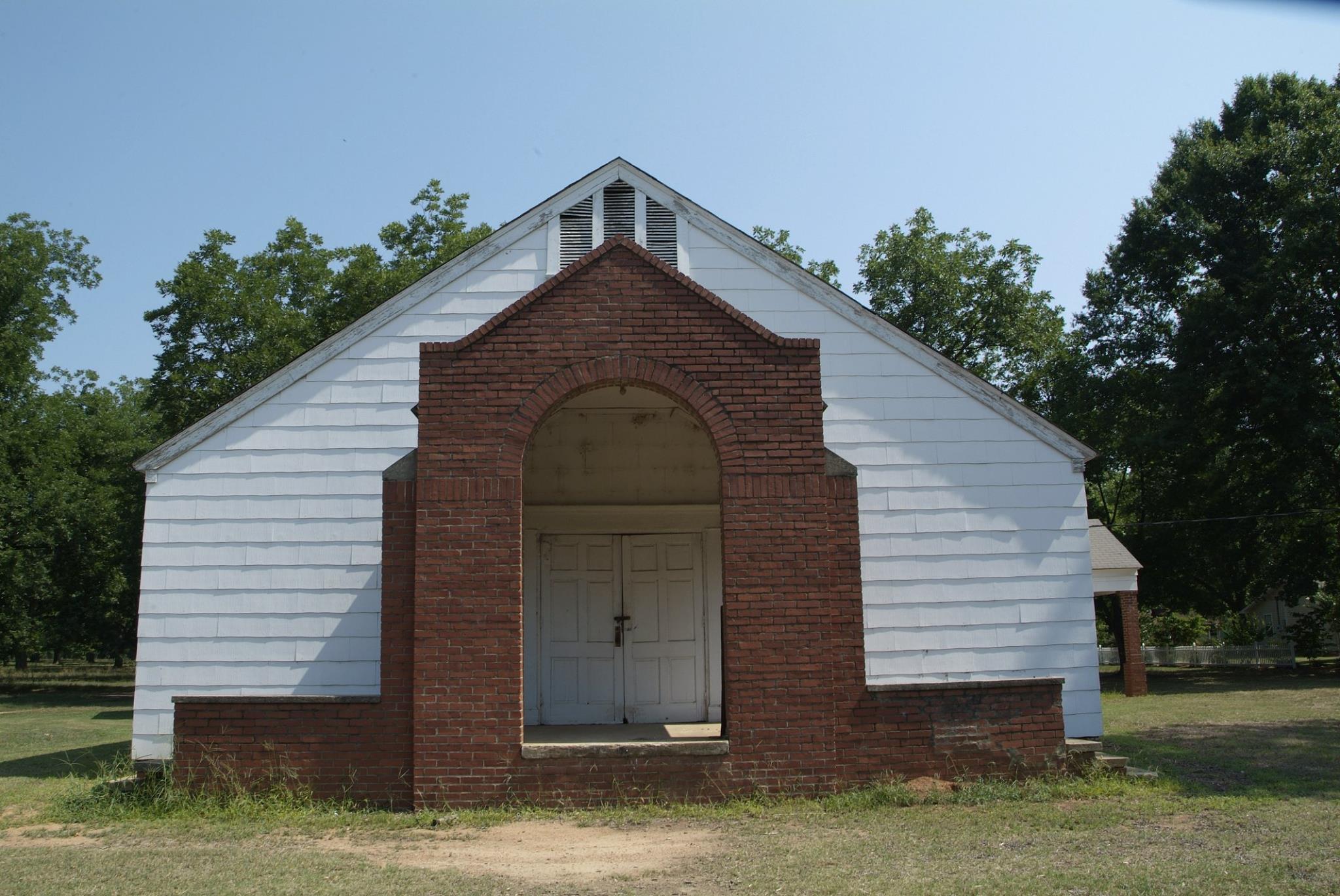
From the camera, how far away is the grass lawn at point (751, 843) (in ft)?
21.0

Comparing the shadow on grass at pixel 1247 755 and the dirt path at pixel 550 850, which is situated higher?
the shadow on grass at pixel 1247 755

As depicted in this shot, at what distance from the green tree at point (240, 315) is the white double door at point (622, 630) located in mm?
15010

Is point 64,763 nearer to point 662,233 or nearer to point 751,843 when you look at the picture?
point 662,233

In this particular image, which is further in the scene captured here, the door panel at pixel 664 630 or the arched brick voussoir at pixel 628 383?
the door panel at pixel 664 630

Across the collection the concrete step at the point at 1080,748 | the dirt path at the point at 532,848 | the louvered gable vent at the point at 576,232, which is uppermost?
the louvered gable vent at the point at 576,232

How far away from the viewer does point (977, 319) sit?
33.2 metres

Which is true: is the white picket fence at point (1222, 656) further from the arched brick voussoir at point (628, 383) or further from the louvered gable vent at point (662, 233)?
the arched brick voussoir at point (628, 383)

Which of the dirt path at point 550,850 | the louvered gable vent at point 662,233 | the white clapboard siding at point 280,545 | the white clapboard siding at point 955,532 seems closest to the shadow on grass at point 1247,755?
the white clapboard siding at point 955,532

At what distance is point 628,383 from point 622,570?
4187 millimetres

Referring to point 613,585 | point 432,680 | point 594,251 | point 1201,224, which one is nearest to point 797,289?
point 594,251

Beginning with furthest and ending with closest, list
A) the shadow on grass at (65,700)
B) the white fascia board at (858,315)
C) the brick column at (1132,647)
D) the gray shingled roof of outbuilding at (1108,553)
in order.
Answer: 1. the shadow on grass at (65,700)
2. the brick column at (1132,647)
3. the gray shingled roof of outbuilding at (1108,553)
4. the white fascia board at (858,315)

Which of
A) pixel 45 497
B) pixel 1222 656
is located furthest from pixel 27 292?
pixel 1222 656

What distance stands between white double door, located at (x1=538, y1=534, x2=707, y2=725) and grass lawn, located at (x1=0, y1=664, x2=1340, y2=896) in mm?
4273

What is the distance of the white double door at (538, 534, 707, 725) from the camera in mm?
12812
